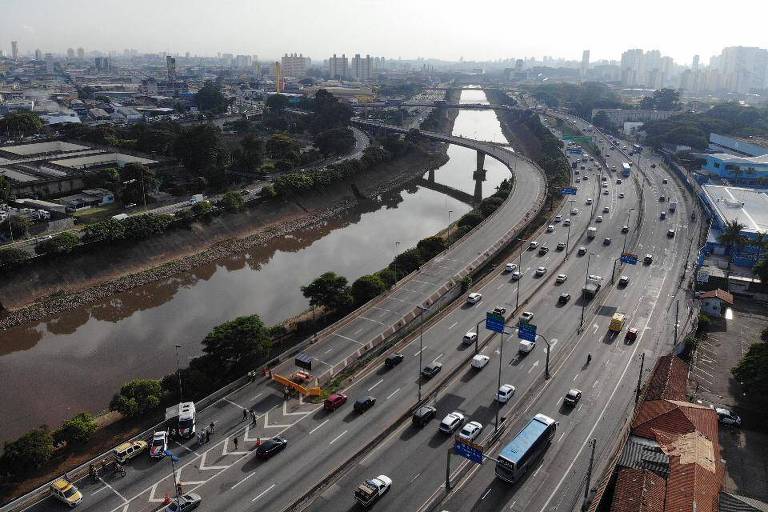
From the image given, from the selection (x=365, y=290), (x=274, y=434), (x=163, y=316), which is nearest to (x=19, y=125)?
(x=163, y=316)

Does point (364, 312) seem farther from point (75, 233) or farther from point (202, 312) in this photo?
point (75, 233)

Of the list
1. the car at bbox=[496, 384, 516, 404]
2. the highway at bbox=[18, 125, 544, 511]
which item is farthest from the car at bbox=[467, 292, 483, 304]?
the car at bbox=[496, 384, 516, 404]

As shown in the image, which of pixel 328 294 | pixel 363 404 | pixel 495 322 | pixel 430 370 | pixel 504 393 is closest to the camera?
pixel 363 404

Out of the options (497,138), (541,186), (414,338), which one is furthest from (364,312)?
(497,138)

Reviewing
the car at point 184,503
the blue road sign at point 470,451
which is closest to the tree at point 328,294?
the car at point 184,503

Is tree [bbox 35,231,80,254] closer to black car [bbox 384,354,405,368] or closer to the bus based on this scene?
black car [bbox 384,354,405,368]

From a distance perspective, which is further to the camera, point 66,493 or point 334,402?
point 334,402

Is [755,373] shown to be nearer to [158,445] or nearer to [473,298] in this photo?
[473,298]
